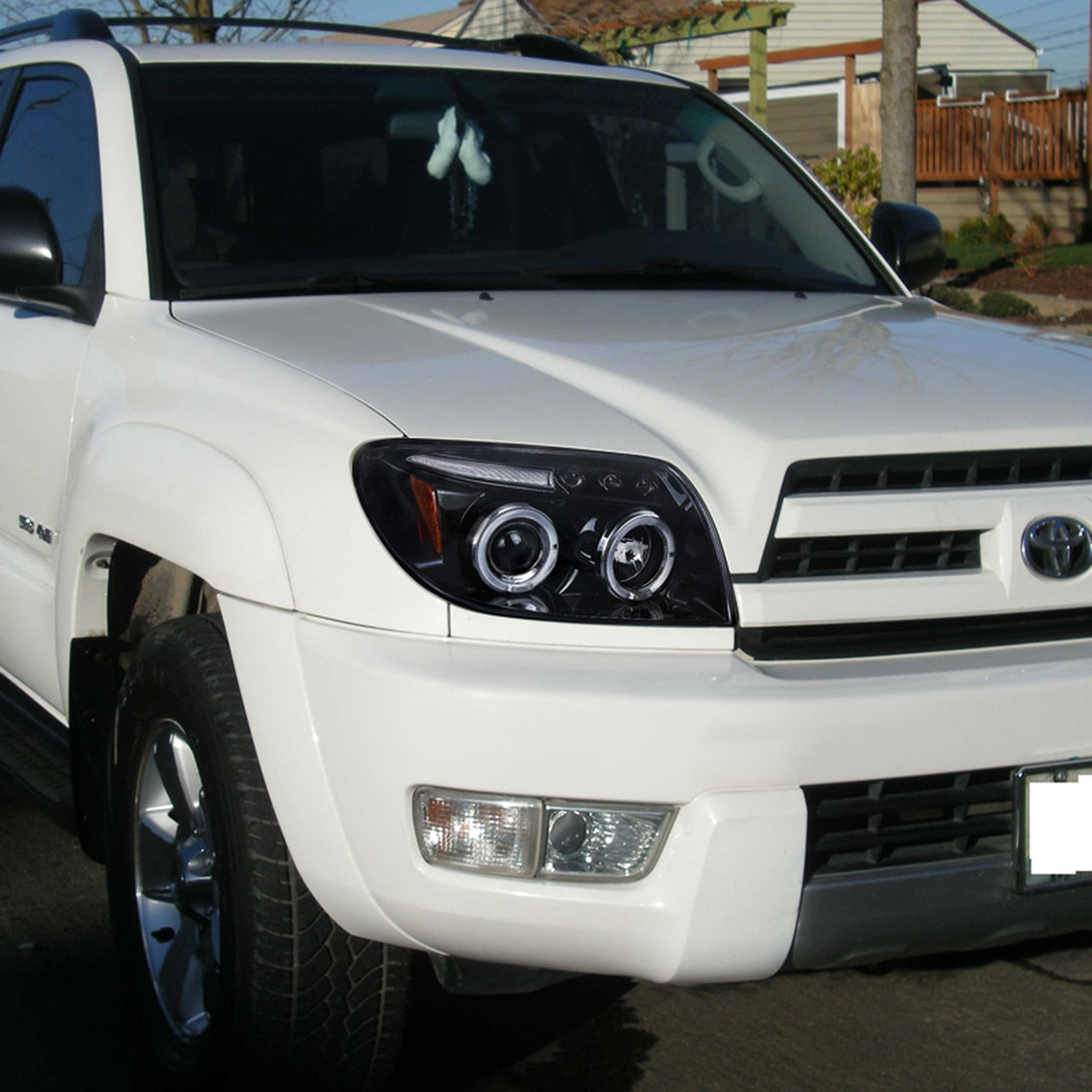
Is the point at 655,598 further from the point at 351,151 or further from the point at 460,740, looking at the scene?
the point at 351,151

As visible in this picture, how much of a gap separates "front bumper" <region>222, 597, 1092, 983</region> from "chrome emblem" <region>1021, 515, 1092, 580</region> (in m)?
0.19

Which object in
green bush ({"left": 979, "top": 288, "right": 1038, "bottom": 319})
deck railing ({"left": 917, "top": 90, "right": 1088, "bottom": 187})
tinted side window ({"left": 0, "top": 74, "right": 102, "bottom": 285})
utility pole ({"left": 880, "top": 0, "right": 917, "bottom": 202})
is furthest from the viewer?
deck railing ({"left": 917, "top": 90, "right": 1088, "bottom": 187})

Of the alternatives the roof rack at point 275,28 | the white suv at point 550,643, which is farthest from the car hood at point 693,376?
the roof rack at point 275,28

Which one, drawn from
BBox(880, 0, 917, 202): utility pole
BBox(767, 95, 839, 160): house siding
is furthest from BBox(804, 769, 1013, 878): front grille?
BBox(767, 95, 839, 160): house siding

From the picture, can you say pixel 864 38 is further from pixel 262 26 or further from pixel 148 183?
pixel 148 183

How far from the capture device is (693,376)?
257 cm

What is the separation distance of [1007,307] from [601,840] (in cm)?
1220

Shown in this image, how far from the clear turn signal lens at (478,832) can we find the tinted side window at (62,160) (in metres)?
1.59

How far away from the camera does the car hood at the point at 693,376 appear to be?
2355 millimetres

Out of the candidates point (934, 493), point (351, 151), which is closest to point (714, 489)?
point (934, 493)

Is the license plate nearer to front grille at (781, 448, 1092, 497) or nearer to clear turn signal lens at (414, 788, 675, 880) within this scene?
front grille at (781, 448, 1092, 497)

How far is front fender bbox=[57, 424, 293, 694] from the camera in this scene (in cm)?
239

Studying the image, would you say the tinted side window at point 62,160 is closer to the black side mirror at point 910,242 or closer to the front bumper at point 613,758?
the front bumper at point 613,758

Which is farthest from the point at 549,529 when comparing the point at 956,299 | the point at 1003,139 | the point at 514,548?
the point at 1003,139
